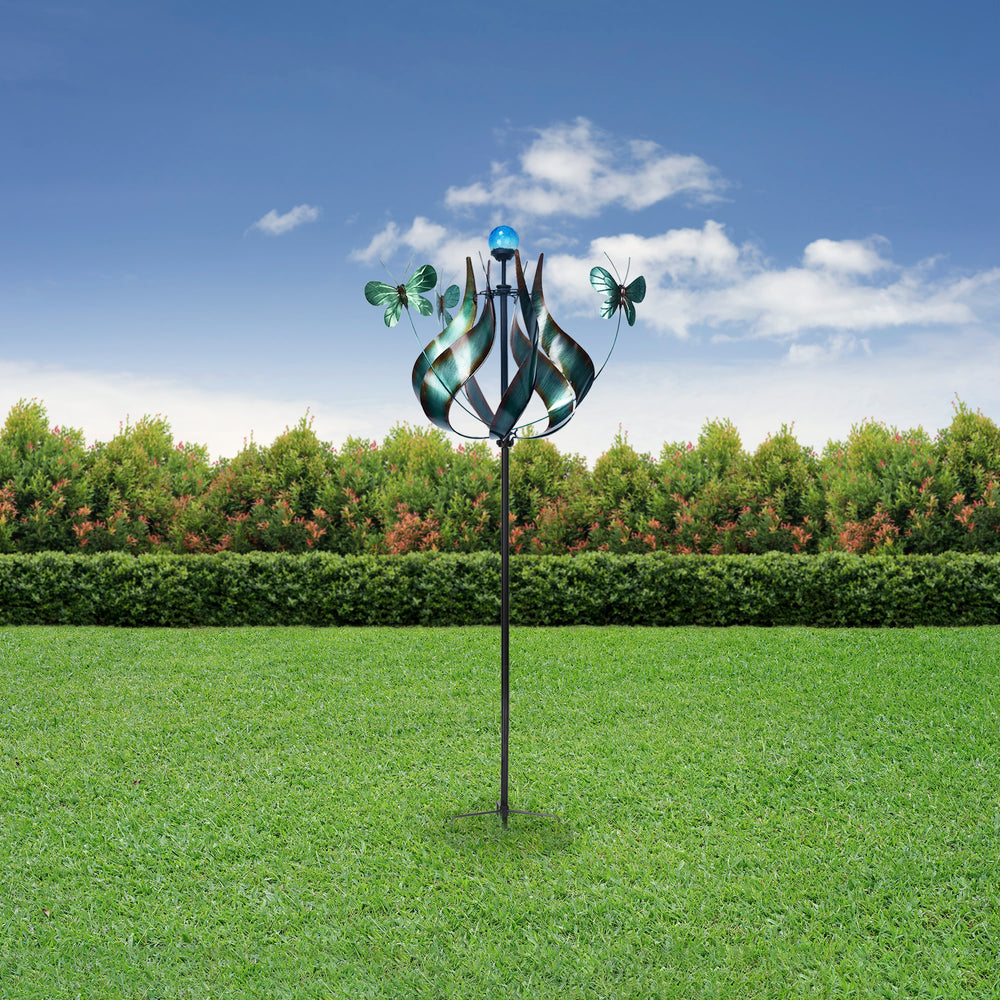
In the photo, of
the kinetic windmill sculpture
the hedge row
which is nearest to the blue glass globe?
the kinetic windmill sculpture

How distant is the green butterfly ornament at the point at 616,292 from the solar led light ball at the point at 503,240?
42cm

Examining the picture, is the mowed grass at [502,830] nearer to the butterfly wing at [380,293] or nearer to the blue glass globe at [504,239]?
the butterfly wing at [380,293]

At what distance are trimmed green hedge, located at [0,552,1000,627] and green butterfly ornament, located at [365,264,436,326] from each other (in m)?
4.87

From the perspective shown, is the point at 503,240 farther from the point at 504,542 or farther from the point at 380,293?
the point at 504,542

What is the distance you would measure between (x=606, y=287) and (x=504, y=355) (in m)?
0.55

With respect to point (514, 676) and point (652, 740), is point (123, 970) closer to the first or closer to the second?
point (652, 740)

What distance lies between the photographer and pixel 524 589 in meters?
8.34

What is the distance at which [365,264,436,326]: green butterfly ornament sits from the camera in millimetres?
3652

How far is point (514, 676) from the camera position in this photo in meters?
6.36

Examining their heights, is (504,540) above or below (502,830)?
above

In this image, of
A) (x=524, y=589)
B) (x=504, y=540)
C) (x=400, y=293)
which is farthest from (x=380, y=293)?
(x=524, y=589)

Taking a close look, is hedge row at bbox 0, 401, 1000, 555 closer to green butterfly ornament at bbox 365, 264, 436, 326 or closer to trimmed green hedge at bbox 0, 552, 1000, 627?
trimmed green hedge at bbox 0, 552, 1000, 627

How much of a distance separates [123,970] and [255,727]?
8.08 ft

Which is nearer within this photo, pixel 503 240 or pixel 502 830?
pixel 503 240
